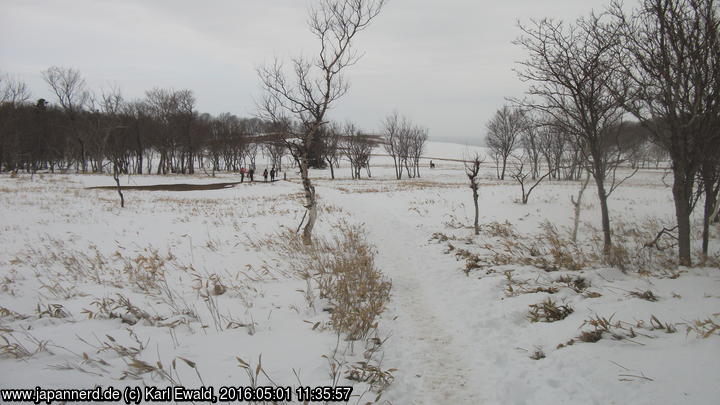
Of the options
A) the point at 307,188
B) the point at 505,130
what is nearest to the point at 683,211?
the point at 307,188

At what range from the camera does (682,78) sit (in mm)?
6590

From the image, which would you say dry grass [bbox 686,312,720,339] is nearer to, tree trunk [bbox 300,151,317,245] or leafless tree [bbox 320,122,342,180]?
tree trunk [bbox 300,151,317,245]

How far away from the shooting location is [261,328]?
4.51 meters

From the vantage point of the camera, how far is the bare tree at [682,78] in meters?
5.86

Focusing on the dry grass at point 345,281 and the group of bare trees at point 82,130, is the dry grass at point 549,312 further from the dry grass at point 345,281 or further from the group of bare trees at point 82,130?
the group of bare trees at point 82,130

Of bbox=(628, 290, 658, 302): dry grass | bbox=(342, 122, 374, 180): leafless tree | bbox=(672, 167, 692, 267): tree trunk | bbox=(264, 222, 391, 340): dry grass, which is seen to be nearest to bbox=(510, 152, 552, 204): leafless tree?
bbox=(672, 167, 692, 267): tree trunk

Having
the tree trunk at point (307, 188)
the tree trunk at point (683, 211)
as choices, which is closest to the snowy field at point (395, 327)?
the tree trunk at point (683, 211)

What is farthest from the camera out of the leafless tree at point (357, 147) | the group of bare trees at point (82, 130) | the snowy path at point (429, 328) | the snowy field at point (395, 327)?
the leafless tree at point (357, 147)

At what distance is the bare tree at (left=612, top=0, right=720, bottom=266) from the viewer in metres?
5.86

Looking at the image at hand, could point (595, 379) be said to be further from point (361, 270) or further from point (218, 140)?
point (218, 140)

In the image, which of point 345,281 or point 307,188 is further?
point 307,188

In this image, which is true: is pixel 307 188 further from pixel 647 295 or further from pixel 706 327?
pixel 706 327

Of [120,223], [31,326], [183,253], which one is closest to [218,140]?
[120,223]

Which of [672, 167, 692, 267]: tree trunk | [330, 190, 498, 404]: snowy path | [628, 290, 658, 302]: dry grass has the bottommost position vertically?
[330, 190, 498, 404]: snowy path
